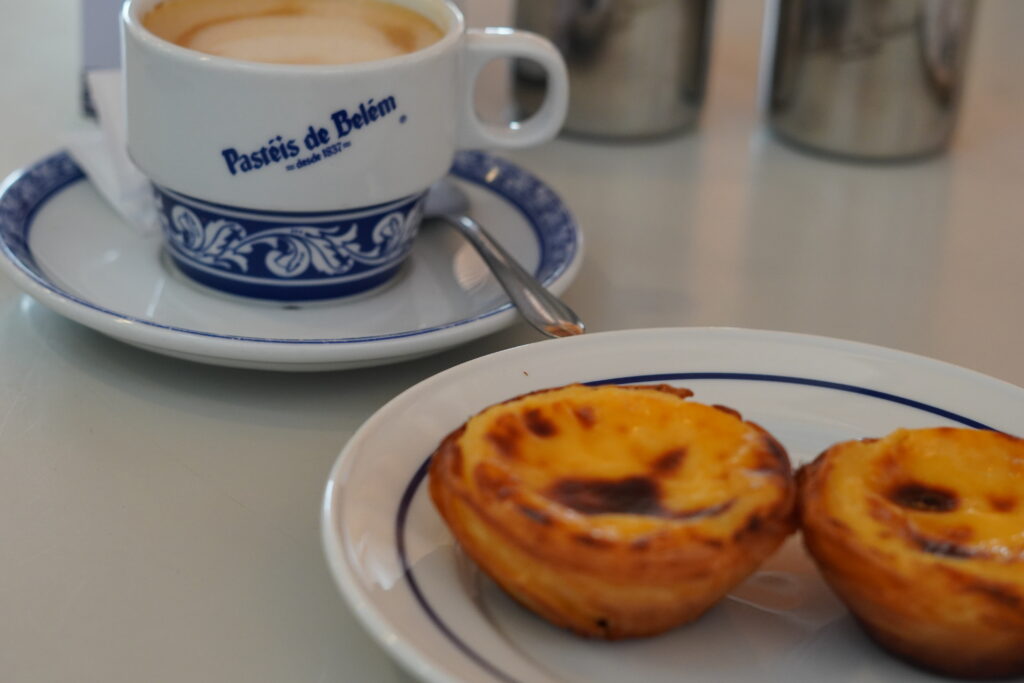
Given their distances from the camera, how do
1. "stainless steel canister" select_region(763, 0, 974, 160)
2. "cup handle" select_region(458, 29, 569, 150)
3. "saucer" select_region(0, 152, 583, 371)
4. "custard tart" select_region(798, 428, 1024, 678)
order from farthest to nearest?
1. "stainless steel canister" select_region(763, 0, 974, 160)
2. "cup handle" select_region(458, 29, 569, 150)
3. "saucer" select_region(0, 152, 583, 371)
4. "custard tart" select_region(798, 428, 1024, 678)

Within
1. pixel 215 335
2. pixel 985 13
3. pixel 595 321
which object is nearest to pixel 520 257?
pixel 595 321

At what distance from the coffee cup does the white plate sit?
17 cm

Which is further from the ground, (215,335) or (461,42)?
(461,42)

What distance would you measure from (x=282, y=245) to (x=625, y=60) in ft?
1.23

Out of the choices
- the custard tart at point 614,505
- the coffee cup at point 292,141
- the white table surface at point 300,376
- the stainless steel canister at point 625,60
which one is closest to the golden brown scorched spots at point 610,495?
the custard tart at point 614,505

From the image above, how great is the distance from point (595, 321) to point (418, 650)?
14.6 inches

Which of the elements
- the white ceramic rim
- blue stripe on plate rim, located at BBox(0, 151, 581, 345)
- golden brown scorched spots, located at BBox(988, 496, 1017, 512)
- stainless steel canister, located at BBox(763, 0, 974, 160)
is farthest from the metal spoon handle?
stainless steel canister, located at BBox(763, 0, 974, 160)

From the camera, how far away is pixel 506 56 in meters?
0.71

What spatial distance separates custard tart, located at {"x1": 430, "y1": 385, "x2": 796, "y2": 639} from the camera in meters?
0.37

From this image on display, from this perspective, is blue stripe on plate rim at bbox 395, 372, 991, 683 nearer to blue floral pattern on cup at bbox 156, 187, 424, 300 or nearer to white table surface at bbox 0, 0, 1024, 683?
white table surface at bbox 0, 0, 1024, 683

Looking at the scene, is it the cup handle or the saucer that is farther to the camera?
the cup handle

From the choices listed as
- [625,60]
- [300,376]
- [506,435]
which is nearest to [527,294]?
[300,376]

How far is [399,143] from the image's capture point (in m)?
0.63

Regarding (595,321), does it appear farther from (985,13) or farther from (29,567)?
(985,13)
